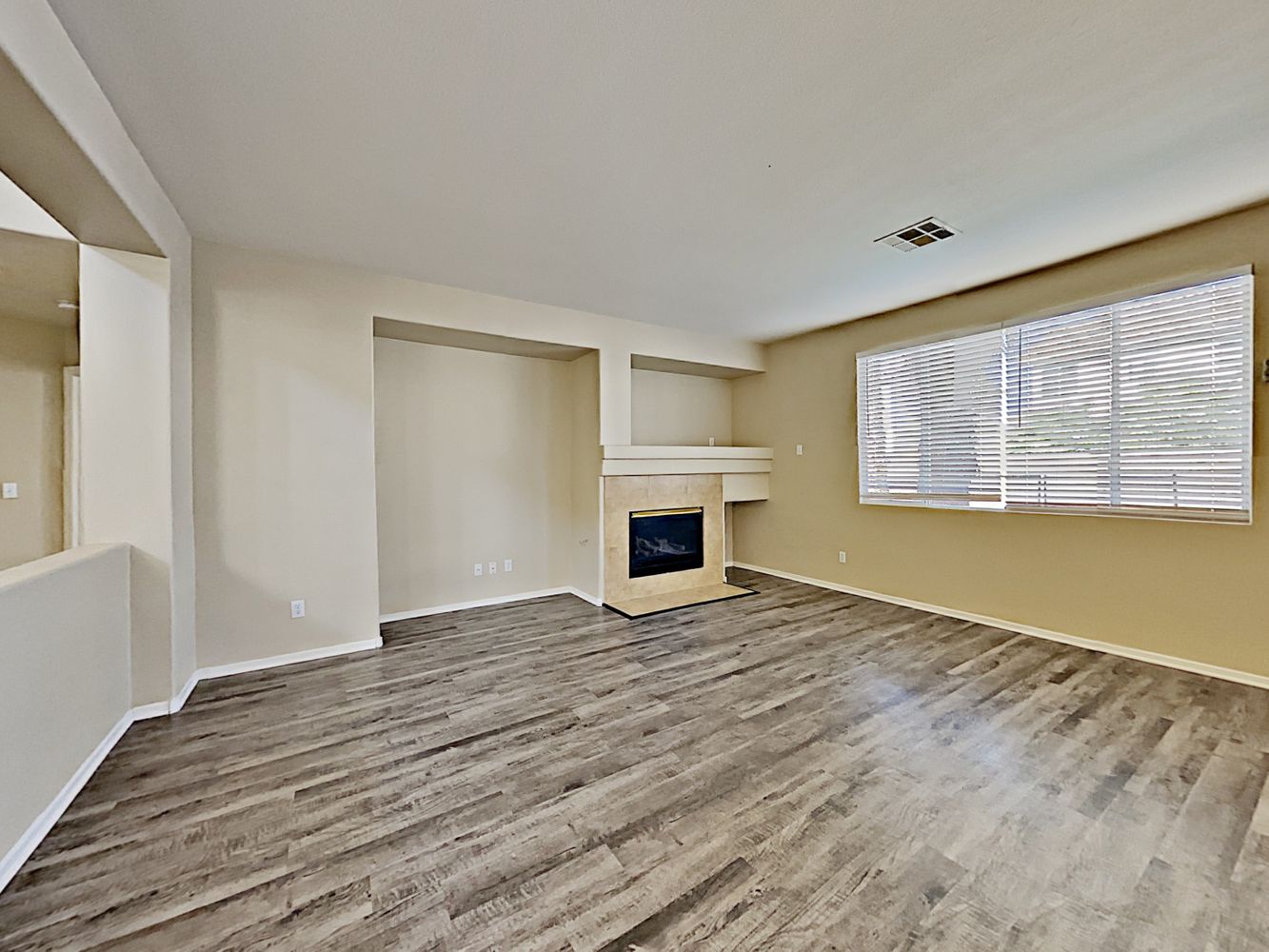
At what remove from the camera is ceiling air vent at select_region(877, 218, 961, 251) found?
297 cm

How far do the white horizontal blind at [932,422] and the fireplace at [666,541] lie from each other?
5.79ft

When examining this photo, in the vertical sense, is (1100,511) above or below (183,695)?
above

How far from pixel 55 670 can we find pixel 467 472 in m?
2.95

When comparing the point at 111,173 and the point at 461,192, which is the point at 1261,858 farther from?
the point at 111,173

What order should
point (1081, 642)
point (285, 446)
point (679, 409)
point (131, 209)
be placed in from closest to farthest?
point (131, 209) → point (285, 446) → point (1081, 642) → point (679, 409)

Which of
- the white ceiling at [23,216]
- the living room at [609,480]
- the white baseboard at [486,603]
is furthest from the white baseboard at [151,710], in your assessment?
the white ceiling at [23,216]

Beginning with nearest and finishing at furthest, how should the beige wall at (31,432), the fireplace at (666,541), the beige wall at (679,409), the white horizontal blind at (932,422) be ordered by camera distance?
the beige wall at (31,432)
the white horizontal blind at (932,422)
the fireplace at (666,541)
the beige wall at (679,409)

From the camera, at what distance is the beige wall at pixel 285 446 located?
3195mm

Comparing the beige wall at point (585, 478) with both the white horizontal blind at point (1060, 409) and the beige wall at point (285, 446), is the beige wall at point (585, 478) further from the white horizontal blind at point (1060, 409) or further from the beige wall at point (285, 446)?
the white horizontal blind at point (1060, 409)

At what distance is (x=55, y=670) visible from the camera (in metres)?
1.97

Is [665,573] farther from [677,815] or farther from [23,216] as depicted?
[23,216]

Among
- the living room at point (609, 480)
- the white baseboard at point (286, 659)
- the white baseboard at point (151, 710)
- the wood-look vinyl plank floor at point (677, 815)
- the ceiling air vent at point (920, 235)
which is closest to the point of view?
the wood-look vinyl plank floor at point (677, 815)

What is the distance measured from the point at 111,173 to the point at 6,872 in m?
2.52

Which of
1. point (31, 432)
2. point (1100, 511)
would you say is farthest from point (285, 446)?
point (1100, 511)
